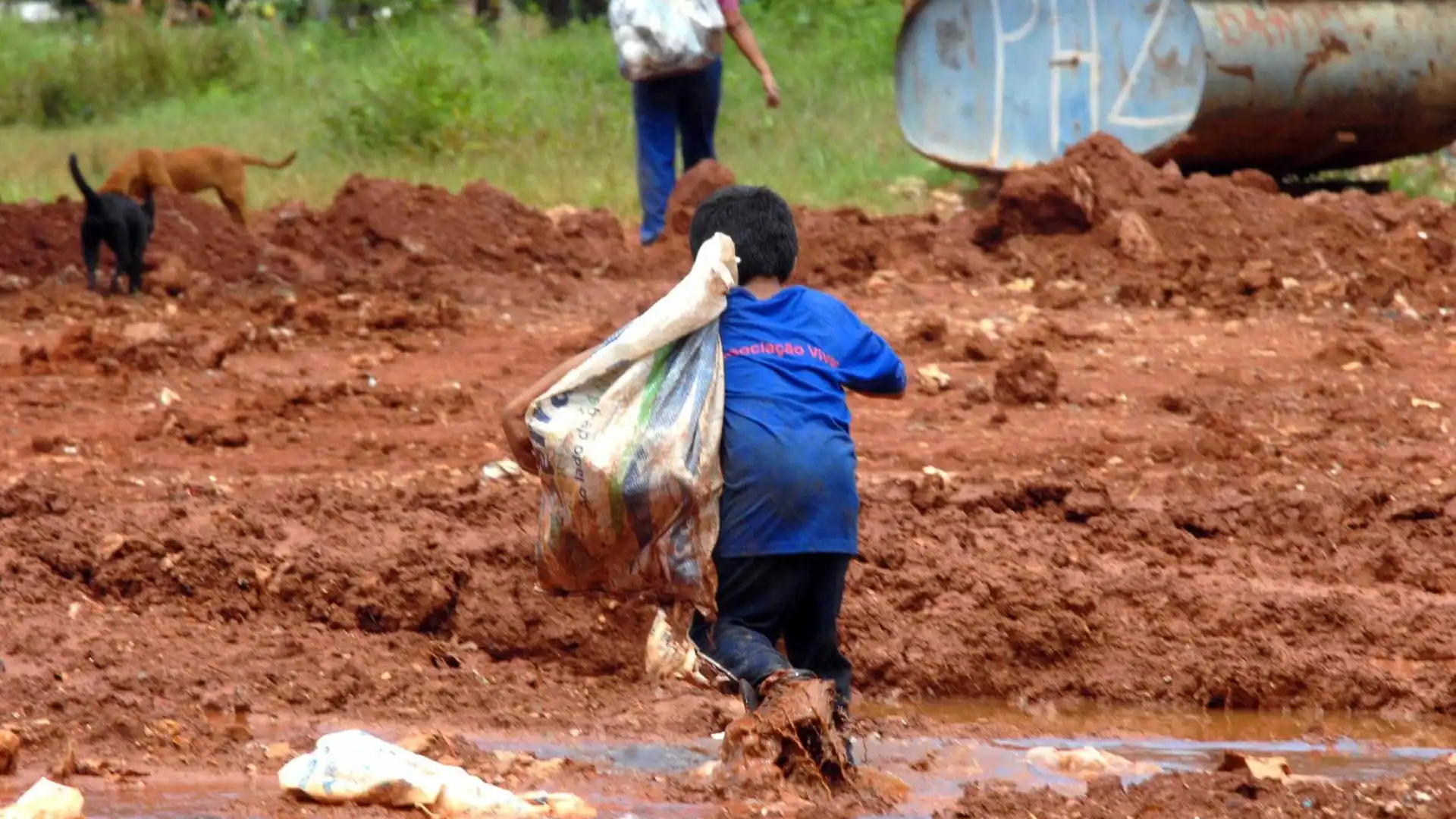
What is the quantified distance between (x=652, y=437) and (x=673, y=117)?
6696mm

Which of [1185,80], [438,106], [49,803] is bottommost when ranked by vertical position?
[438,106]

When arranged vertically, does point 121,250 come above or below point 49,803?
below

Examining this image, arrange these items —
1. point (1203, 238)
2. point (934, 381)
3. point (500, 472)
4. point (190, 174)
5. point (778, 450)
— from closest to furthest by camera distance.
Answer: point (778, 450), point (500, 472), point (934, 381), point (1203, 238), point (190, 174)

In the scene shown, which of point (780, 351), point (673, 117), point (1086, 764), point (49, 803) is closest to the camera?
point (49, 803)

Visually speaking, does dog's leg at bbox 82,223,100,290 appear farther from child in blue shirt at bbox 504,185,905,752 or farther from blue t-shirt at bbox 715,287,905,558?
blue t-shirt at bbox 715,287,905,558

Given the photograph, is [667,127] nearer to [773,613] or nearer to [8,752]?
[773,613]

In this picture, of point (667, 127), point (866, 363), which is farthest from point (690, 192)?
point (866, 363)

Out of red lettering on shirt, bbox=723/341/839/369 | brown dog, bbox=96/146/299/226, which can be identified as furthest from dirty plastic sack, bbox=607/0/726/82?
red lettering on shirt, bbox=723/341/839/369

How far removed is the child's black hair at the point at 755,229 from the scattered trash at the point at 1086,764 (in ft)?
3.71

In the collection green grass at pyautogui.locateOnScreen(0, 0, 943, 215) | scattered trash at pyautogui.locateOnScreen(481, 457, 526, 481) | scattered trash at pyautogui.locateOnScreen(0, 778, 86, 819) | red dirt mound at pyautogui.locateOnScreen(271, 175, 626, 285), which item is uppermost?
scattered trash at pyautogui.locateOnScreen(0, 778, 86, 819)

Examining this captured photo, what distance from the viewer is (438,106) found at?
15.4 m

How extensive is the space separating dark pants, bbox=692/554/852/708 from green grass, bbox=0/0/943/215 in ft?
29.0

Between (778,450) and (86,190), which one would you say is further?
(86,190)

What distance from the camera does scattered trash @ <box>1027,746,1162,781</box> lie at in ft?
12.9
